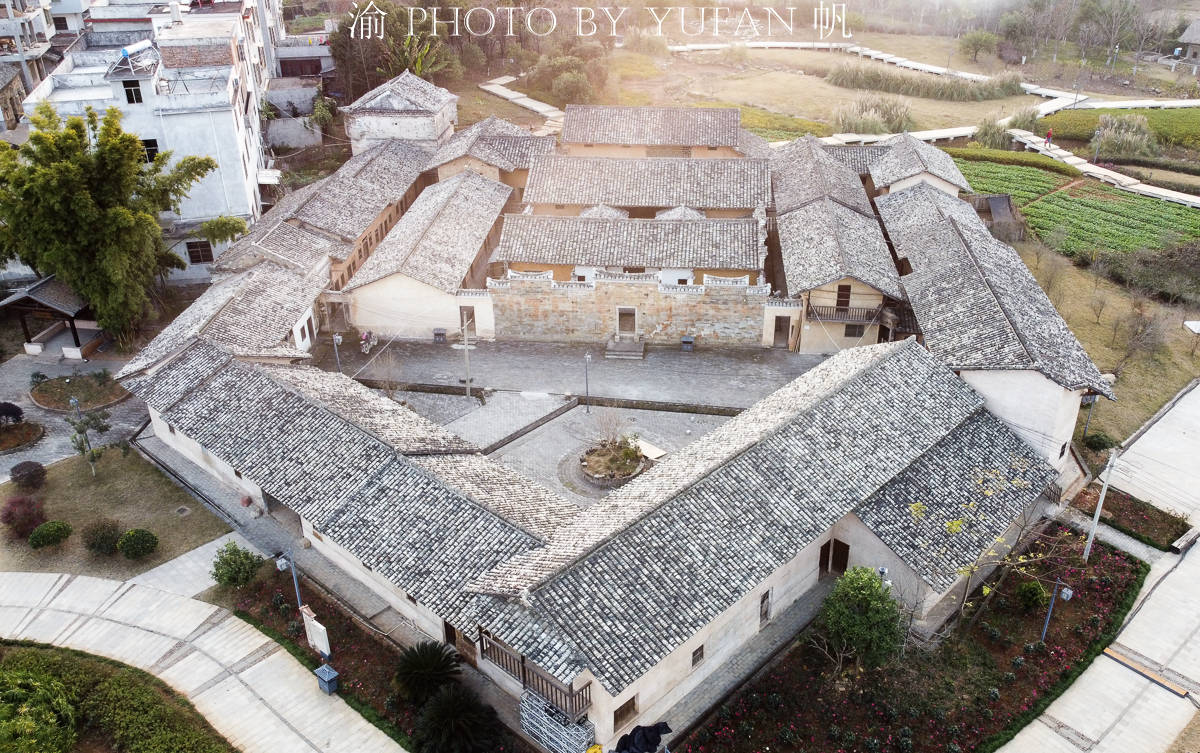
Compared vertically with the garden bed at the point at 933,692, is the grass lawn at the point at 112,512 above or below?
above

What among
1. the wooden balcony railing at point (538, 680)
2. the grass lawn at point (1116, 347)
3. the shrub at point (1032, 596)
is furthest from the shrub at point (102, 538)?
the grass lawn at point (1116, 347)

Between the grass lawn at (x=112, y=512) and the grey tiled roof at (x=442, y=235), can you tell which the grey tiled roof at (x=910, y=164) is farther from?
the grass lawn at (x=112, y=512)

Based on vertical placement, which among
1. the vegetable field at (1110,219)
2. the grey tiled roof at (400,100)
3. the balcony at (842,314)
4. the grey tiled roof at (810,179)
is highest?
the grey tiled roof at (400,100)

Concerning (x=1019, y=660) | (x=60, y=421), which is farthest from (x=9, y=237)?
(x=1019, y=660)

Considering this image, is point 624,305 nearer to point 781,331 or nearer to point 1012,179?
point 781,331

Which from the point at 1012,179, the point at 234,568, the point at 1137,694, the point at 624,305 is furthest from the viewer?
the point at 1012,179

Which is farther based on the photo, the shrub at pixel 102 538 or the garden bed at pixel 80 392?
the garden bed at pixel 80 392

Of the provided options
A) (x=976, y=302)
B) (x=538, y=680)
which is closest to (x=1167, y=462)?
(x=976, y=302)
